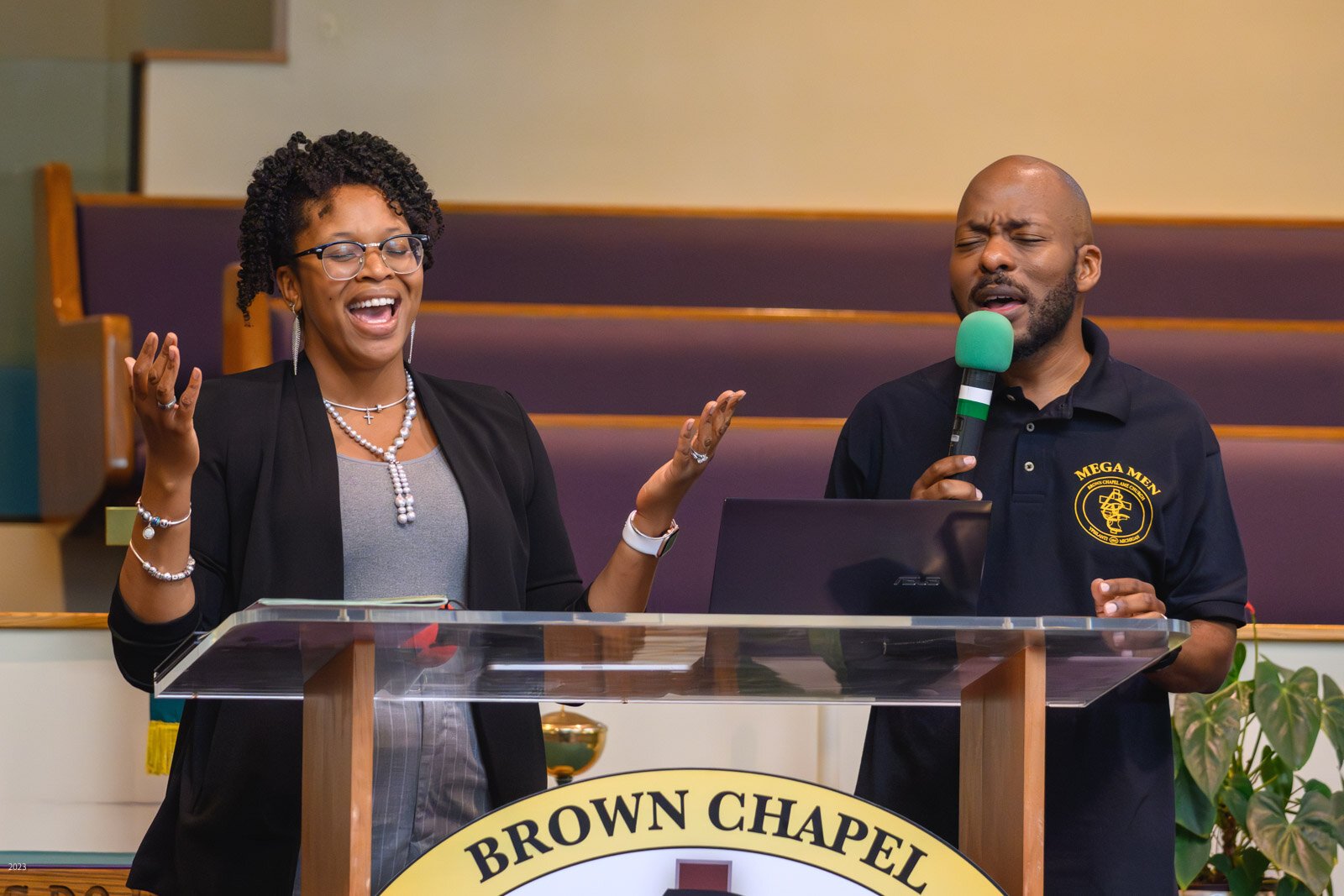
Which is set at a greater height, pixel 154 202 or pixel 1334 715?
pixel 154 202

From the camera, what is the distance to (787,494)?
8.38 ft

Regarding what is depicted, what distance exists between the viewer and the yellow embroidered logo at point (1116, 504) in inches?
57.7

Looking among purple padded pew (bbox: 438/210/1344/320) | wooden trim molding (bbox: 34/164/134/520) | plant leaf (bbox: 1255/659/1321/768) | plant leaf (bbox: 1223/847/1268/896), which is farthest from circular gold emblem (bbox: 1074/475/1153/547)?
purple padded pew (bbox: 438/210/1344/320)

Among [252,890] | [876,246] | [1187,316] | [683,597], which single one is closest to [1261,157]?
[1187,316]

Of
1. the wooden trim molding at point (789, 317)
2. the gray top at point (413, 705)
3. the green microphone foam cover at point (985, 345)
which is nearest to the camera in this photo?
the gray top at point (413, 705)

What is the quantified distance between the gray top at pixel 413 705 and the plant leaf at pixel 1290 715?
1.11 meters

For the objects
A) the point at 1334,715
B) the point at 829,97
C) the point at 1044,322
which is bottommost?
the point at 1334,715

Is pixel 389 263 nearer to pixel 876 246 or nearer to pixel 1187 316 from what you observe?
pixel 876 246

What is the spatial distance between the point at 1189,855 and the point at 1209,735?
16cm

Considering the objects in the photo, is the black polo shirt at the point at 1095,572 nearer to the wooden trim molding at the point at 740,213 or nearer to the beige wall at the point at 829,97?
the wooden trim molding at the point at 740,213

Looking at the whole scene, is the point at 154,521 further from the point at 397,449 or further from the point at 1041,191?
the point at 1041,191

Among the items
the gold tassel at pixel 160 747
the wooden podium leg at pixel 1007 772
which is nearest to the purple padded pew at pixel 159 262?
the gold tassel at pixel 160 747

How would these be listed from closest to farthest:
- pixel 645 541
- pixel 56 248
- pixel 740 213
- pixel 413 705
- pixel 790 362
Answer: pixel 413 705 < pixel 645 541 < pixel 790 362 < pixel 56 248 < pixel 740 213

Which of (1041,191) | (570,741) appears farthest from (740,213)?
(1041,191)
